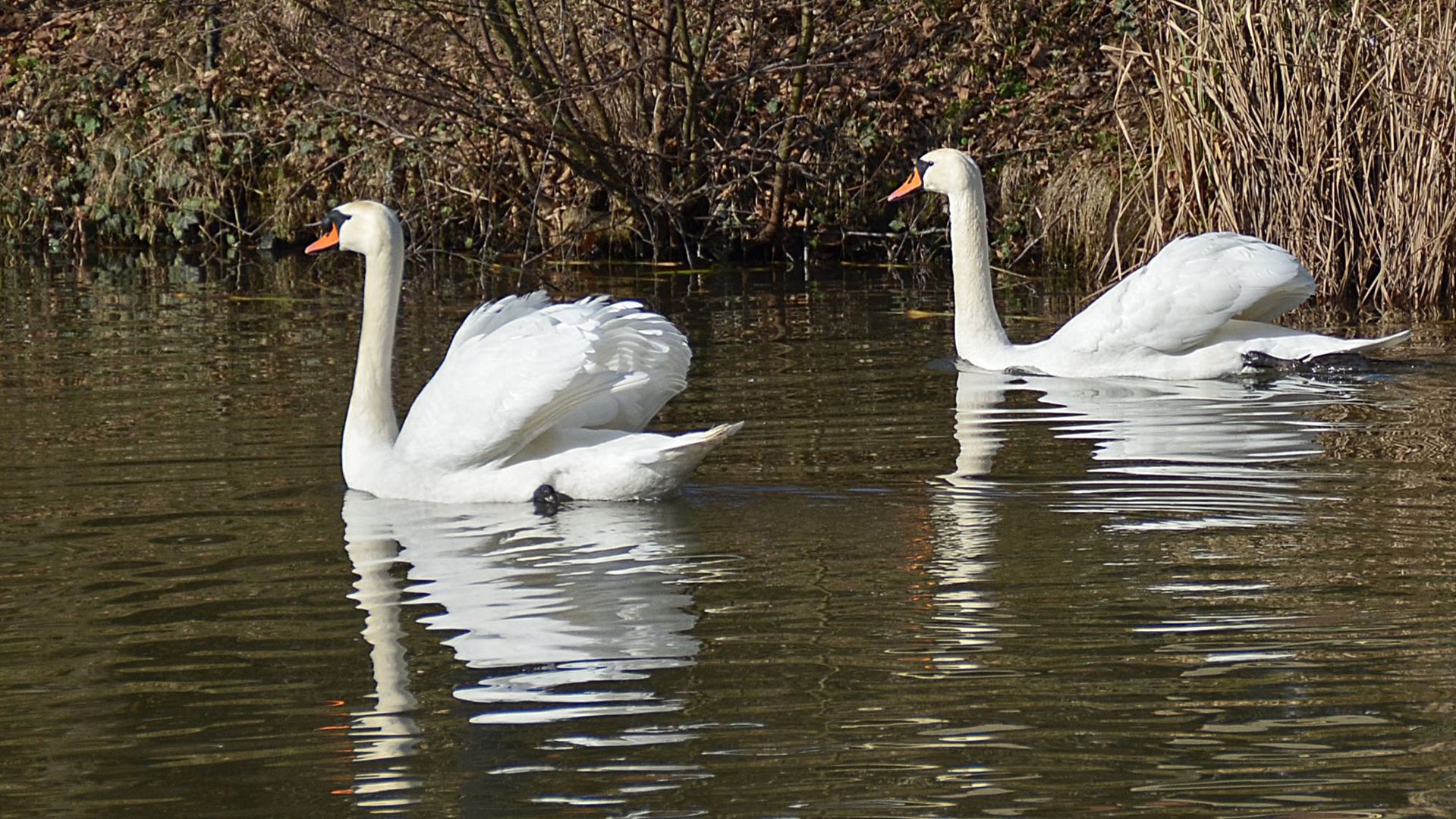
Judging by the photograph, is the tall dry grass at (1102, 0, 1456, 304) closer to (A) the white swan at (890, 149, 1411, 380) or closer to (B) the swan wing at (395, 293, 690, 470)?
(A) the white swan at (890, 149, 1411, 380)

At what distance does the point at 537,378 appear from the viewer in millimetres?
6547

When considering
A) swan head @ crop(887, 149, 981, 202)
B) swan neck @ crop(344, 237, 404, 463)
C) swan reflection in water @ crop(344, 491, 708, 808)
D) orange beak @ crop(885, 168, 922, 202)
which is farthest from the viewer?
orange beak @ crop(885, 168, 922, 202)

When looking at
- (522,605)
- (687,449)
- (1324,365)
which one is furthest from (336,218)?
(1324,365)

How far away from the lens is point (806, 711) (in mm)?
4336

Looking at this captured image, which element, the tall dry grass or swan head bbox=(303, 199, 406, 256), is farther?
the tall dry grass

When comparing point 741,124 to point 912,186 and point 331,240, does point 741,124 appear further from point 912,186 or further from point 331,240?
point 331,240

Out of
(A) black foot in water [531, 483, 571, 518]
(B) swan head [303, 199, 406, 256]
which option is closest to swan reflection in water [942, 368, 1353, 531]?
(A) black foot in water [531, 483, 571, 518]

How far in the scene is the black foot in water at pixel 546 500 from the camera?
6.77m

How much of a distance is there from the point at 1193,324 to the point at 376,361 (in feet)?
12.8

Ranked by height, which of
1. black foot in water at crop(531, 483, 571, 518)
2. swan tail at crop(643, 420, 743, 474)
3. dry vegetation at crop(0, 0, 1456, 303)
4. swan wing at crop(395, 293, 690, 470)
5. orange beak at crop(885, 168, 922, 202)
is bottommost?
black foot in water at crop(531, 483, 571, 518)

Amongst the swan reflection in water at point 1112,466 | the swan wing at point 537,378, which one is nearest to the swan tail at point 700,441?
the swan wing at point 537,378

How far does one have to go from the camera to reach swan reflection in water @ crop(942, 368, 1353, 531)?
649 cm

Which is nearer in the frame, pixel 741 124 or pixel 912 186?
pixel 912 186

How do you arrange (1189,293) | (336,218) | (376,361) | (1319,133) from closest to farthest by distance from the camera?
(376,361) < (336,218) < (1189,293) < (1319,133)
